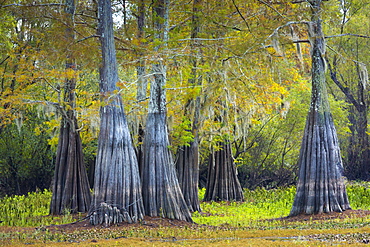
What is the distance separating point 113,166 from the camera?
38.5ft

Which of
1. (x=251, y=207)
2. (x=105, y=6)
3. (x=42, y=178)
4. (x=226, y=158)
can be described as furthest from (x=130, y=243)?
(x=42, y=178)

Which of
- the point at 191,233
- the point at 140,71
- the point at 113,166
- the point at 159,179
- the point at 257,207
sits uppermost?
the point at 140,71

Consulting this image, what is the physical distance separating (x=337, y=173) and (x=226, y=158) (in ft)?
27.3

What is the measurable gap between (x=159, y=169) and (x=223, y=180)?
9259mm

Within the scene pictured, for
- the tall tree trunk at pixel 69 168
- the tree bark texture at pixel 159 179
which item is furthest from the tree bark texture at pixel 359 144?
the tree bark texture at pixel 159 179

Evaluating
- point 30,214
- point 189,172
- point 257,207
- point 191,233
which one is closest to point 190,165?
point 189,172

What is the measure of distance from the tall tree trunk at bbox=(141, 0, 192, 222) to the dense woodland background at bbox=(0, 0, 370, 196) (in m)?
0.62

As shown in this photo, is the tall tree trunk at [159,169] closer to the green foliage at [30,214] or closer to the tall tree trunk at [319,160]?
the green foliage at [30,214]

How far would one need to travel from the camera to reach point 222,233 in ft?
31.4

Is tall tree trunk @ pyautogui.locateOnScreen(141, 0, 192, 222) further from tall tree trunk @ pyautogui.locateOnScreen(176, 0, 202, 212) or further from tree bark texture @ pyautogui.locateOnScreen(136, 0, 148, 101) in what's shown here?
tall tree trunk @ pyautogui.locateOnScreen(176, 0, 202, 212)

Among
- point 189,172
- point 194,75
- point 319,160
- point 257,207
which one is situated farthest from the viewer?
point 257,207

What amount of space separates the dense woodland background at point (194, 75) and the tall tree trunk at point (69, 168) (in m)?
0.34

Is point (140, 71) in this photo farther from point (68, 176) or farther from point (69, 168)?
point (68, 176)

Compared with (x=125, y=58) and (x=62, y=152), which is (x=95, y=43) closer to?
(x=125, y=58)
